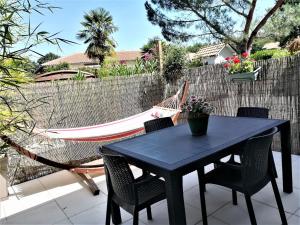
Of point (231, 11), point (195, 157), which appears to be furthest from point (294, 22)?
point (195, 157)

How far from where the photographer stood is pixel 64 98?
12.7 ft

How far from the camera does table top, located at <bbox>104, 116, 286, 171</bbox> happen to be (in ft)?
5.25

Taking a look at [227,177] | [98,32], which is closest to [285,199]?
[227,177]

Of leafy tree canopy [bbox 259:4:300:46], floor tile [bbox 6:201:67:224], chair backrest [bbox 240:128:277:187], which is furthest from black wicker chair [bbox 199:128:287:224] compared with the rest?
leafy tree canopy [bbox 259:4:300:46]

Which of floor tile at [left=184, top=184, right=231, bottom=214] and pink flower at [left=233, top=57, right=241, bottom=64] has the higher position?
pink flower at [left=233, top=57, right=241, bottom=64]

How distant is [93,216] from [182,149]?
120 centimetres

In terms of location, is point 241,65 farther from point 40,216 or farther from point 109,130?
point 40,216

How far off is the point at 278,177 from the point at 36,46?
2.66 metres

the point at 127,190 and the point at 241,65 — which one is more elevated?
the point at 241,65

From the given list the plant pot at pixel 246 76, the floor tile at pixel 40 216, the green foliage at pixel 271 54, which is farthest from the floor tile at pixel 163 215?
the green foliage at pixel 271 54

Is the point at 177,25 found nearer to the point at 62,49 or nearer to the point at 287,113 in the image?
the point at 287,113

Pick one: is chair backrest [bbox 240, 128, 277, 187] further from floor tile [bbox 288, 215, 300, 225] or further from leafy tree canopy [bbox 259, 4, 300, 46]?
leafy tree canopy [bbox 259, 4, 300, 46]

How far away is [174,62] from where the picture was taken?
15.5 feet

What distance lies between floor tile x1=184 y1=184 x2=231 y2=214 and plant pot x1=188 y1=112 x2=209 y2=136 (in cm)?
72
